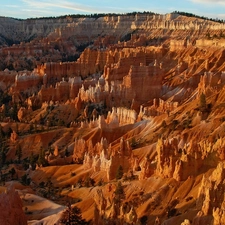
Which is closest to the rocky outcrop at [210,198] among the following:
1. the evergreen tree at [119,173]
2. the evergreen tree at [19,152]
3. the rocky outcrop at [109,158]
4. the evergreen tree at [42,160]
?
the evergreen tree at [119,173]

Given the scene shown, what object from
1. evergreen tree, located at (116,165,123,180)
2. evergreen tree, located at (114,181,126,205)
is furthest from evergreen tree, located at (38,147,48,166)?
evergreen tree, located at (114,181,126,205)

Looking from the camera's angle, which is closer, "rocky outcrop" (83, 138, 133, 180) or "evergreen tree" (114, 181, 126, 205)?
"evergreen tree" (114, 181, 126, 205)

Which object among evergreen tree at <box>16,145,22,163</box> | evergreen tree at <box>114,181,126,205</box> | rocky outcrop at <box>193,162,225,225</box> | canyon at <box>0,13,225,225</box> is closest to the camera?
rocky outcrop at <box>193,162,225,225</box>

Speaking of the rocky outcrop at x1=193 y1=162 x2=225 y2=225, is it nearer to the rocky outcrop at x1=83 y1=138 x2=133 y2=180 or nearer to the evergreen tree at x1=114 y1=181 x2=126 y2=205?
the evergreen tree at x1=114 y1=181 x2=126 y2=205

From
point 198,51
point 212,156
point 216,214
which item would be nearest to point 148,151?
point 212,156

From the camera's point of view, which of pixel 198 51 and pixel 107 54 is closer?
pixel 198 51

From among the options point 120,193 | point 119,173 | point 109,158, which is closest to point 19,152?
point 109,158

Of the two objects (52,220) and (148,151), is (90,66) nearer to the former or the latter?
(148,151)

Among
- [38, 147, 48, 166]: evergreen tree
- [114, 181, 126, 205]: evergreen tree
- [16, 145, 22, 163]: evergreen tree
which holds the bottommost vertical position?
[16, 145, 22, 163]: evergreen tree

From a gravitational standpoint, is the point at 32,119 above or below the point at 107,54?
below

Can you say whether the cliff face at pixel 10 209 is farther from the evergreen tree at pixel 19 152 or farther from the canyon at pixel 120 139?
the evergreen tree at pixel 19 152
